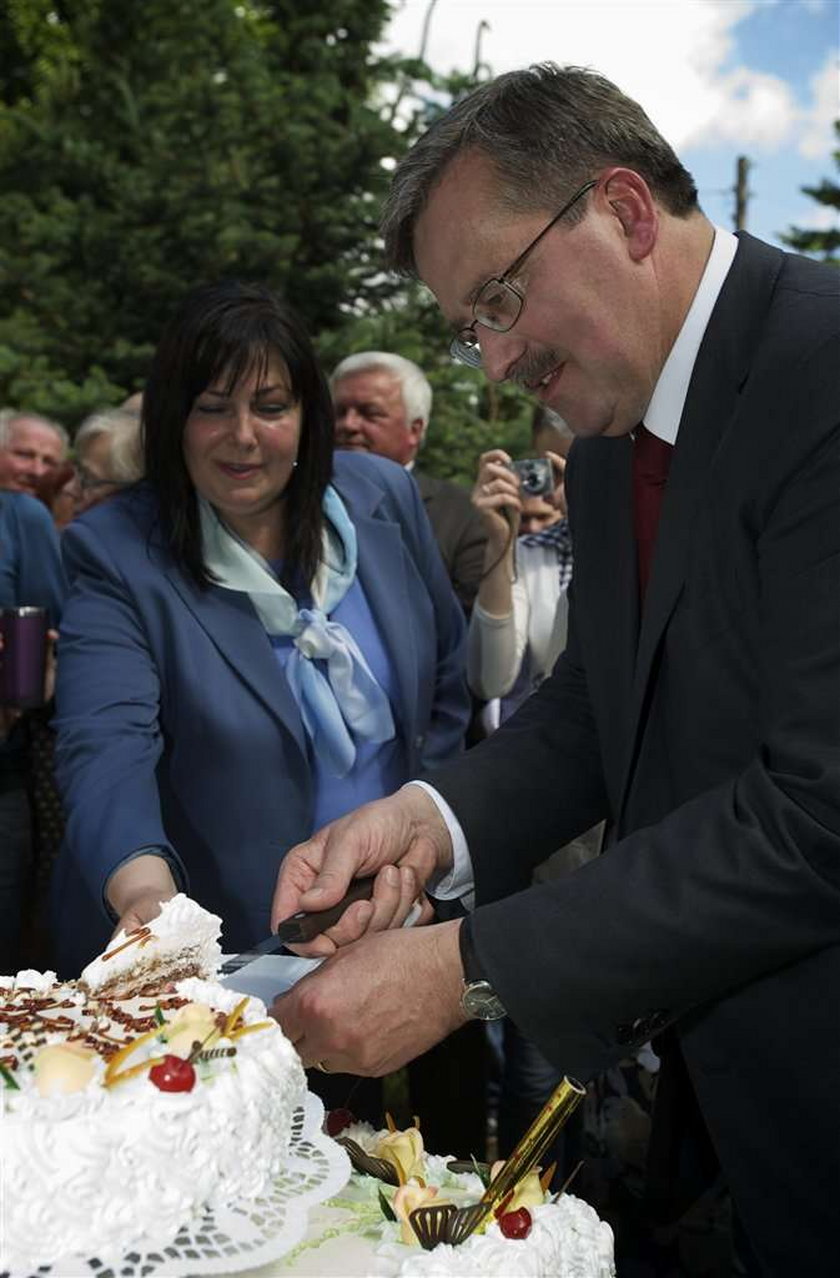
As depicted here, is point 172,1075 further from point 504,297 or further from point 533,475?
point 533,475

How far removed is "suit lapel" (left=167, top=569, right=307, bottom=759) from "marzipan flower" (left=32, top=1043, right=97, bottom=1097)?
139 centimetres

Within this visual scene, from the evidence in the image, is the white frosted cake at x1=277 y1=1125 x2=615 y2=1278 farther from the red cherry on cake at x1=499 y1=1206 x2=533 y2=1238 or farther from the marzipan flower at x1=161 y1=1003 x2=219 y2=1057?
the marzipan flower at x1=161 y1=1003 x2=219 y2=1057

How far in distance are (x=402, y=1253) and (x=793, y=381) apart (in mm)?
1073

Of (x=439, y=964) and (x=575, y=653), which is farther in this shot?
(x=575, y=653)

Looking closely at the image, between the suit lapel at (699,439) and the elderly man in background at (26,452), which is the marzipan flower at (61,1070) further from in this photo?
the elderly man in background at (26,452)

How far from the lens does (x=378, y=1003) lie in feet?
4.89

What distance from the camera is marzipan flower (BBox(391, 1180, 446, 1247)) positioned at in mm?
1293

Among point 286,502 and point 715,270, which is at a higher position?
point 715,270

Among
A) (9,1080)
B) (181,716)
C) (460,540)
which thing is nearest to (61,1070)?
(9,1080)

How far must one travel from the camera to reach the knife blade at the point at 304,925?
1.64 m

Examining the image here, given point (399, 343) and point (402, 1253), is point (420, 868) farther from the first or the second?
point (399, 343)

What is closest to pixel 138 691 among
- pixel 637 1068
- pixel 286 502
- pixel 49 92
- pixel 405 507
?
pixel 286 502

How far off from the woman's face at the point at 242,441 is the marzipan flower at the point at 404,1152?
161 cm

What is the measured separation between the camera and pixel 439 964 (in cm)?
154
